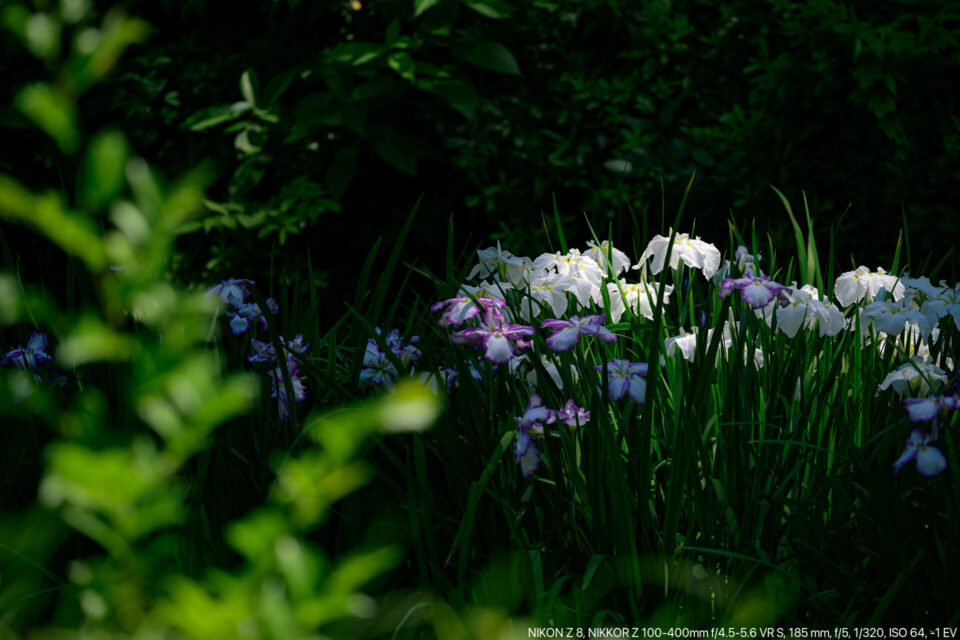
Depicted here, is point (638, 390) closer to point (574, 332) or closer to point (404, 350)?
point (574, 332)

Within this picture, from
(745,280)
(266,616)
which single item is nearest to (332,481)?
(266,616)

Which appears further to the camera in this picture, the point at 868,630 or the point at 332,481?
Answer: the point at 868,630

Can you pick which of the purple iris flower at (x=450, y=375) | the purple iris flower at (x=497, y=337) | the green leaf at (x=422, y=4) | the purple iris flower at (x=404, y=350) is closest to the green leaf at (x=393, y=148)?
the green leaf at (x=422, y=4)

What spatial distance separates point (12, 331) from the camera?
10.1 ft

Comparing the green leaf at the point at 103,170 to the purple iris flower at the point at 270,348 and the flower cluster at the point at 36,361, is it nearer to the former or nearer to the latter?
the purple iris flower at the point at 270,348

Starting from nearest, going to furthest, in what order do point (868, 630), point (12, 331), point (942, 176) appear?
point (868, 630)
point (12, 331)
point (942, 176)

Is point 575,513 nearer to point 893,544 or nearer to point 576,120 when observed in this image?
point 893,544

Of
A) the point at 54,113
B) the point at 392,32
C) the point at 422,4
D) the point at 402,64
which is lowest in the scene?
the point at 402,64

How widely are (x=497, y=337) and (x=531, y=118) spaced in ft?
9.25

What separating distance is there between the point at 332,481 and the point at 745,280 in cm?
124

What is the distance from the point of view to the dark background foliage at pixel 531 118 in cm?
372

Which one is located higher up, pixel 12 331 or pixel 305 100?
pixel 305 100

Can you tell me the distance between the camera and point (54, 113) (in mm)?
651

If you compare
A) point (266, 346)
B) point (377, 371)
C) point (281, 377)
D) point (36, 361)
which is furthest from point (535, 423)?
point (36, 361)
